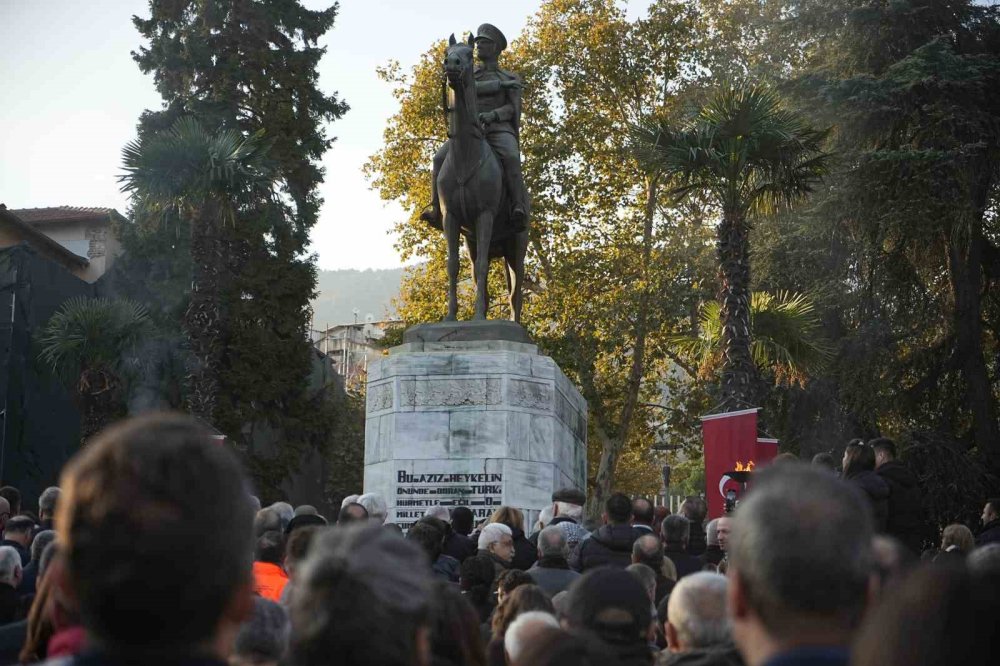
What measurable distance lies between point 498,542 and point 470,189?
657cm

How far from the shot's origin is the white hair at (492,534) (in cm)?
842

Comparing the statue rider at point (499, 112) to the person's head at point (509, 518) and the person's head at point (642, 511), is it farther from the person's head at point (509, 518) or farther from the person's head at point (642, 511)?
the person's head at point (509, 518)

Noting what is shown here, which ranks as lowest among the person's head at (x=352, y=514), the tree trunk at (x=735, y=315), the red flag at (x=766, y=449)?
the person's head at (x=352, y=514)

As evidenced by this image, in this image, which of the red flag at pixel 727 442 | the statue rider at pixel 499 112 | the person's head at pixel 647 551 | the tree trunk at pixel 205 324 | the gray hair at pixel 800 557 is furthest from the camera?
the tree trunk at pixel 205 324

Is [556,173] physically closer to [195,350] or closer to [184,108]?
[184,108]

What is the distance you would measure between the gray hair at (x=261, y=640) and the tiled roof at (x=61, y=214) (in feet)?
134

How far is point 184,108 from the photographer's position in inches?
1315

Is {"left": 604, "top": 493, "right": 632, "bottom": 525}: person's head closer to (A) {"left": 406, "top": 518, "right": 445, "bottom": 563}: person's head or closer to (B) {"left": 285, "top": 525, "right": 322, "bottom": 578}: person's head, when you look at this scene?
(A) {"left": 406, "top": 518, "right": 445, "bottom": 563}: person's head

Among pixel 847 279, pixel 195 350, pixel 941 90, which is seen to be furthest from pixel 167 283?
pixel 941 90

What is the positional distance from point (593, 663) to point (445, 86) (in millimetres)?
10914

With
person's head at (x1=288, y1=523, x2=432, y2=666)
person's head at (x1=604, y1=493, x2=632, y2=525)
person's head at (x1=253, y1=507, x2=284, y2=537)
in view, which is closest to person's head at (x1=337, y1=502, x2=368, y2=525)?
person's head at (x1=253, y1=507, x2=284, y2=537)

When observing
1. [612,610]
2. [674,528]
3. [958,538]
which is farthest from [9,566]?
[958,538]

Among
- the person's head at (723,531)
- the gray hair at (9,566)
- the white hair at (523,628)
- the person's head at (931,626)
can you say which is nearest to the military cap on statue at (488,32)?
the person's head at (723,531)

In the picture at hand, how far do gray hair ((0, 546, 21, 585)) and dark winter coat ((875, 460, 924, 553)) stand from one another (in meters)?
5.30
